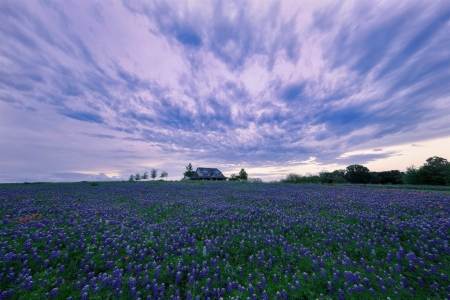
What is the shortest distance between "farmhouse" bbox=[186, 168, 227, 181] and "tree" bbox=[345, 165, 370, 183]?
52722 millimetres

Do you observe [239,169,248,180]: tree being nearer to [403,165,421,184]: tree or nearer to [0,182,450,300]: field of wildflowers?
[403,165,421,184]: tree

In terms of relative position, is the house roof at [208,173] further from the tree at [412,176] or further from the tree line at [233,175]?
the tree at [412,176]

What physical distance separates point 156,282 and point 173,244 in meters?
1.54

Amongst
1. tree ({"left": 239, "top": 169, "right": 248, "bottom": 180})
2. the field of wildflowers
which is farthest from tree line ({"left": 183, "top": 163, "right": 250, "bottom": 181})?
the field of wildflowers

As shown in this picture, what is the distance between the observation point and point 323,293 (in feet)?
13.4

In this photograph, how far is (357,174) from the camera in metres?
75.2

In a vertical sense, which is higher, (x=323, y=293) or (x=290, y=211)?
(x=290, y=211)

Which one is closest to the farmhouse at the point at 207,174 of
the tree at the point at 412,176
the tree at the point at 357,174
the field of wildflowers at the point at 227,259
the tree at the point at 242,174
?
the tree at the point at 242,174

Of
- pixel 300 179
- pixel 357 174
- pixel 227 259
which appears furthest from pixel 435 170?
pixel 227 259

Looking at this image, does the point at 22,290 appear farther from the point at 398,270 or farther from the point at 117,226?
the point at 398,270

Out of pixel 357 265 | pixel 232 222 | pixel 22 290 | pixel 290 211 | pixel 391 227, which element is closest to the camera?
pixel 22 290

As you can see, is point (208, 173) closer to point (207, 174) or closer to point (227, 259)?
point (207, 174)

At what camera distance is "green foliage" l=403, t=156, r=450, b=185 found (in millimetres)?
44234

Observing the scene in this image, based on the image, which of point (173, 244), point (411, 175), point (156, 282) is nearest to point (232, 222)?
point (173, 244)
